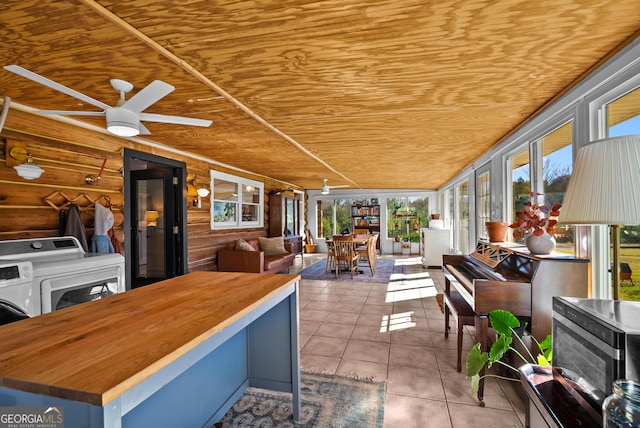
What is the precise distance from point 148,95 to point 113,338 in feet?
4.89

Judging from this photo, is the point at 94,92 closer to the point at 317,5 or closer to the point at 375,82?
the point at 317,5

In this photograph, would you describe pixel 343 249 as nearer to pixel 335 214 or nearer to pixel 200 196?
pixel 200 196

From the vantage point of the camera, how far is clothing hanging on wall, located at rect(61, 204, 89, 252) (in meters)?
2.76

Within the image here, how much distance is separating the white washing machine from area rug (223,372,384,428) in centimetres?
145

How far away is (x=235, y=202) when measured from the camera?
5.88 meters

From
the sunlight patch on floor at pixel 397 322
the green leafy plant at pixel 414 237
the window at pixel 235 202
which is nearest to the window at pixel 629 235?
the sunlight patch on floor at pixel 397 322

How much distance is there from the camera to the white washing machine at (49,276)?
176 centimetres

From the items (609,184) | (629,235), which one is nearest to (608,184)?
(609,184)

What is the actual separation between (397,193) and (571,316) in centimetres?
898

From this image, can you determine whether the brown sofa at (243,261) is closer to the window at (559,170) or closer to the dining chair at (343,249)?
the dining chair at (343,249)

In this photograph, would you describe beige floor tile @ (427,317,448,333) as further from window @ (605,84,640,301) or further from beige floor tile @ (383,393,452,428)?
window @ (605,84,640,301)

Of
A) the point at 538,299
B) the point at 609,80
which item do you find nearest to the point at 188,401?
the point at 538,299

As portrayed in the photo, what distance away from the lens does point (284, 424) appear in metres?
1.77

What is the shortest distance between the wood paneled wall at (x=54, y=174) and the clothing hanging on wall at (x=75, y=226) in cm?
13
